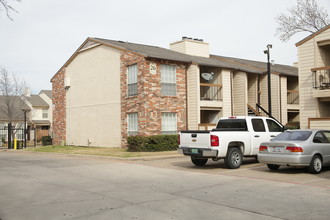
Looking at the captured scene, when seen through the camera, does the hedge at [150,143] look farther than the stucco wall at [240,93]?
No

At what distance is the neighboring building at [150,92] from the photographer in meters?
24.1

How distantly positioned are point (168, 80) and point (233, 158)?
39.2 ft

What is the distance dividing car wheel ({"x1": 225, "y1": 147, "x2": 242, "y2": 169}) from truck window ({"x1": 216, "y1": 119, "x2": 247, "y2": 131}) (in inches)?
34.5

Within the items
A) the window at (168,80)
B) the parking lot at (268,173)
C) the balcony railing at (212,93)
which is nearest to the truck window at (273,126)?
the parking lot at (268,173)

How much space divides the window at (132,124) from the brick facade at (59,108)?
9.73 m

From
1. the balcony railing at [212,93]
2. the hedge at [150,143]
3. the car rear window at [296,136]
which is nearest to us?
the car rear window at [296,136]

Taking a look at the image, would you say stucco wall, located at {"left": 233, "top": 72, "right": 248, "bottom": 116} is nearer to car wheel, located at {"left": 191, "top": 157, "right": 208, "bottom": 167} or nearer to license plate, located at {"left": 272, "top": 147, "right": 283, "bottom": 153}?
car wheel, located at {"left": 191, "top": 157, "right": 208, "bottom": 167}

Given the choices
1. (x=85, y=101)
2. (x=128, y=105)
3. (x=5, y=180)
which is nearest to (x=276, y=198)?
(x=5, y=180)

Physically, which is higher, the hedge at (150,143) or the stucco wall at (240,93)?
the stucco wall at (240,93)

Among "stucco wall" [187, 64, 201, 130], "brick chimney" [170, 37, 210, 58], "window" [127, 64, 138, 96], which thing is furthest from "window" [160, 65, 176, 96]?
"brick chimney" [170, 37, 210, 58]

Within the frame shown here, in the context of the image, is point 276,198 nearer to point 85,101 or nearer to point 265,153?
point 265,153

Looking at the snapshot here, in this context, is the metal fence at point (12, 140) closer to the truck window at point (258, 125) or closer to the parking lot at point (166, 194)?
the parking lot at point (166, 194)

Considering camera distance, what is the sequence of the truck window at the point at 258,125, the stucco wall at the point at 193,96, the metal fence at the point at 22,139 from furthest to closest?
the metal fence at the point at 22,139, the stucco wall at the point at 193,96, the truck window at the point at 258,125

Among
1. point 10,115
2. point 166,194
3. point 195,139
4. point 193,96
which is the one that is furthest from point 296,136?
point 10,115
